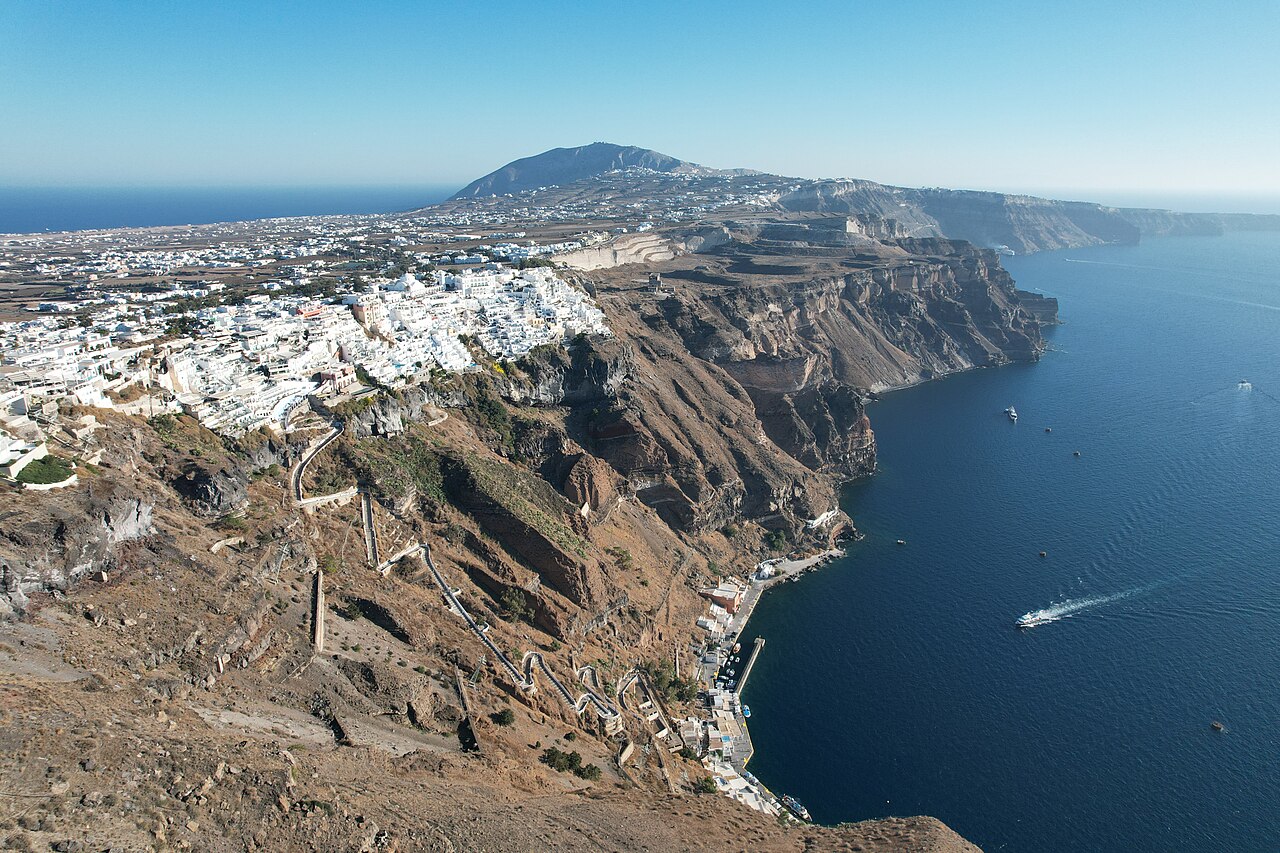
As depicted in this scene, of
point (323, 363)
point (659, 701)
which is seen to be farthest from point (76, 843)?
point (323, 363)

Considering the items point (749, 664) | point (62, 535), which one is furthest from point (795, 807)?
point (62, 535)

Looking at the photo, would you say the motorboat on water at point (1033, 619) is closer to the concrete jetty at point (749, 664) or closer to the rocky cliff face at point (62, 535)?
the concrete jetty at point (749, 664)

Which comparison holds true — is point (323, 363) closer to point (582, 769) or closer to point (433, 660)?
point (433, 660)

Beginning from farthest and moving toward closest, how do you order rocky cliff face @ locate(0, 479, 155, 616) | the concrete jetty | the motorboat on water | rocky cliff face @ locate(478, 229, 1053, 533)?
rocky cliff face @ locate(478, 229, 1053, 533), the motorboat on water, the concrete jetty, rocky cliff face @ locate(0, 479, 155, 616)

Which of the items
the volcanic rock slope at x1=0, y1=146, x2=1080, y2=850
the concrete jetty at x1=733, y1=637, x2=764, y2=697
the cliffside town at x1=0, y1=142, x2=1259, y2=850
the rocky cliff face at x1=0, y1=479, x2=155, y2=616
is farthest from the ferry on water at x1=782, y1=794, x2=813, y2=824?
the rocky cliff face at x1=0, y1=479, x2=155, y2=616

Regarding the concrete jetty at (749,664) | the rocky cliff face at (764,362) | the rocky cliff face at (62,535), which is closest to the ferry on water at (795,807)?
the concrete jetty at (749,664)

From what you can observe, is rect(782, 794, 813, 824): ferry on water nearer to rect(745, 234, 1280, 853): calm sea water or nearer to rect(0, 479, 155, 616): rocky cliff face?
rect(745, 234, 1280, 853): calm sea water
